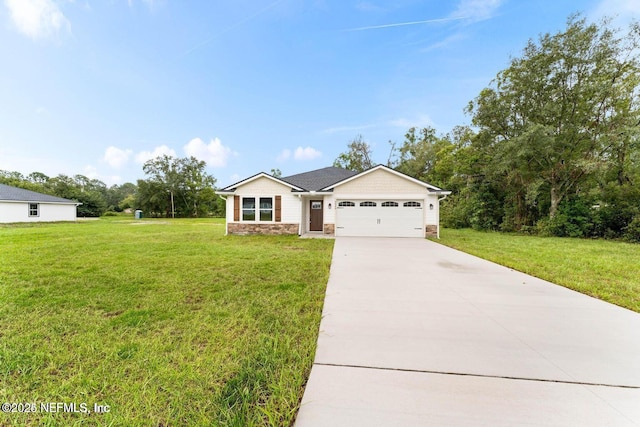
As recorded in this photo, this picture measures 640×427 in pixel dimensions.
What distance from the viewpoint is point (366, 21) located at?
11.9 meters

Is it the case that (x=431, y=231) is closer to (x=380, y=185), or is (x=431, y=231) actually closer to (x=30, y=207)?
(x=380, y=185)

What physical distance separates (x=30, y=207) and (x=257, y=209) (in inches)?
861

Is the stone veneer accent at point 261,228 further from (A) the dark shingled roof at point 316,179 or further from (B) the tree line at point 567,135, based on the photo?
(B) the tree line at point 567,135

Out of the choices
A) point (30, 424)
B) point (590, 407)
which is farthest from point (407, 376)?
point (30, 424)

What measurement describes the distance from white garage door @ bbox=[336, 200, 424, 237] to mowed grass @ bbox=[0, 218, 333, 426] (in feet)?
22.9

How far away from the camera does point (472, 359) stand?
2283mm

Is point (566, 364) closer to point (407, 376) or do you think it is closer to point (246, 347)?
point (407, 376)

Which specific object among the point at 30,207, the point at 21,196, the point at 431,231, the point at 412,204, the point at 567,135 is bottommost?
the point at 431,231

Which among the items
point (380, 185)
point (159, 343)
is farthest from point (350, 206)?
point (159, 343)

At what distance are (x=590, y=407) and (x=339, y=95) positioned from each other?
17606 millimetres

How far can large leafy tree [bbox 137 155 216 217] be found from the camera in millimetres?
35750

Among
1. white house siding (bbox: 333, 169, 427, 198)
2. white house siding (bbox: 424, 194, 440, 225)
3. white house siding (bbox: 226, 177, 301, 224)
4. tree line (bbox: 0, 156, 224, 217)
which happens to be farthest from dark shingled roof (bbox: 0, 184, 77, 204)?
white house siding (bbox: 424, 194, 440, 225)

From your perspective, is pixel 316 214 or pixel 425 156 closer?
pixel 316 214

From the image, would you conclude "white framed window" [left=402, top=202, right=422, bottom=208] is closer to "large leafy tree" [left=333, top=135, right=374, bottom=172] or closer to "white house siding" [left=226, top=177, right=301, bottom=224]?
"white house siding" [left=226, top=177, right=301, bottom=224]
